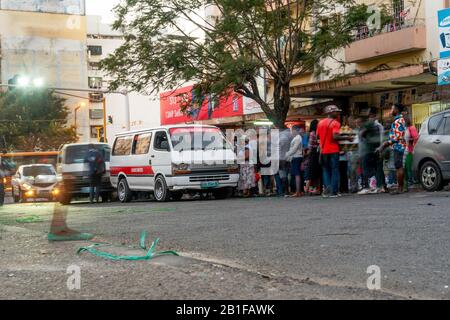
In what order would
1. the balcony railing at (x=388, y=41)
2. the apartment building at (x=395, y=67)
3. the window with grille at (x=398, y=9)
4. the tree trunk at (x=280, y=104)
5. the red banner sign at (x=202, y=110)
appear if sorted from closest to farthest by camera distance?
the apartment building at (x=395, y=67)
the balcony railing at (x=388, y=41)
the tree trunk at (x=280, y=104)
the window with grille at (x=398, y=9)
the red banner sign at (x=202, y=110)

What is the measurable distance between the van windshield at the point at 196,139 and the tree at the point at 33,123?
33.4 m

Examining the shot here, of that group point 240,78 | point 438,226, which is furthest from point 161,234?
point 240,78

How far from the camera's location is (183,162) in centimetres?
1644

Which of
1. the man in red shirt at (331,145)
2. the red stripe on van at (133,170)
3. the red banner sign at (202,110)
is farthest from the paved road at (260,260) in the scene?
the red banner sign at (202,110)

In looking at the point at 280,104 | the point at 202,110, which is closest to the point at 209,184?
the point at 280,104

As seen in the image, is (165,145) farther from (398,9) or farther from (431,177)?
(398,9)

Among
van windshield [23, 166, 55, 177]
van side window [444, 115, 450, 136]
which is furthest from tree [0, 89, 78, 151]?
van side window [444, 115, 450, 136]

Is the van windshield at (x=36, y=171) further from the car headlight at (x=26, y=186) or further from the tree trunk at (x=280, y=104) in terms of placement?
the tree trunk at (x=280, y=104)

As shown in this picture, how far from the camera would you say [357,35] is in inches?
920

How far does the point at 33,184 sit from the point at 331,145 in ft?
53.3

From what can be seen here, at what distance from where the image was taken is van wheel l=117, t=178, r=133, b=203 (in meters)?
18.6

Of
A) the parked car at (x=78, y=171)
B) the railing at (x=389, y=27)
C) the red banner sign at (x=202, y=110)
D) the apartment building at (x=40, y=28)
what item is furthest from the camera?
the red banner sign at (x=202, y=110)

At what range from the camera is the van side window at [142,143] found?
17.5 meters

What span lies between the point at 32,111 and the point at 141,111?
19.4 m
